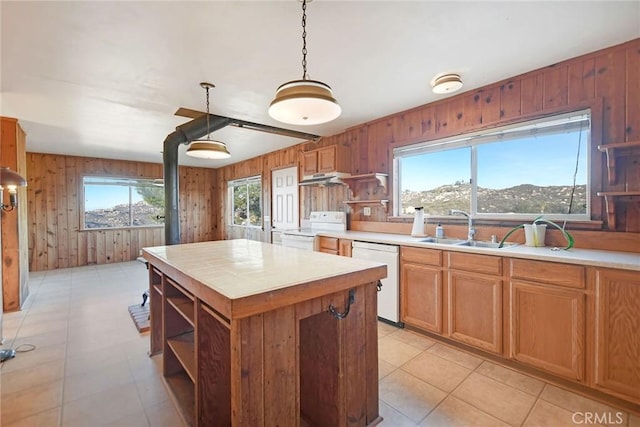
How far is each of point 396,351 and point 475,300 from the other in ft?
2.62

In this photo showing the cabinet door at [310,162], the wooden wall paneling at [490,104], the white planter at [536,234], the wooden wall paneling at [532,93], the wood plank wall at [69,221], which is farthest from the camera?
the wood plank wall at [69,221]

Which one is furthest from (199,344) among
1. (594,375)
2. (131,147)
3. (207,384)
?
(131,147)

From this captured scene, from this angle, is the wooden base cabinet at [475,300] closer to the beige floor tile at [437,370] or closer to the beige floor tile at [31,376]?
the beige floor tile at [437,370]

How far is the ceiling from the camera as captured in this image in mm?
1707

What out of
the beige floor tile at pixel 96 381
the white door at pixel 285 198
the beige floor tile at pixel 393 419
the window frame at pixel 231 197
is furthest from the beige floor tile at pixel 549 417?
the window frame at pixel 231 197

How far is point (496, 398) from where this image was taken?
6.06 ft

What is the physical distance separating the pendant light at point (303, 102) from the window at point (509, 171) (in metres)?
2.04

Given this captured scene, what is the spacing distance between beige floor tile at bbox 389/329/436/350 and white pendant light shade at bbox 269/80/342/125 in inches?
85.4

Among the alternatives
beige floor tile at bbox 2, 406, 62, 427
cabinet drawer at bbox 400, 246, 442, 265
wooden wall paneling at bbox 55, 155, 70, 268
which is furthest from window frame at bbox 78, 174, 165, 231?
cabinet drawer at bbox 400, 246, 442, 265

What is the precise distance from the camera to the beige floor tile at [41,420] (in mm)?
1632

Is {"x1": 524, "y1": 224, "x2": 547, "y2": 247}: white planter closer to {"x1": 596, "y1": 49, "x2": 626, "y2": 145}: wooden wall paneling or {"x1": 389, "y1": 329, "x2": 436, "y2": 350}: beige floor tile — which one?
{"x1": 596, "y1": 49, "x2": 626, "y2": 145}: wooden wall paneling

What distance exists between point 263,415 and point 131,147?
574cm

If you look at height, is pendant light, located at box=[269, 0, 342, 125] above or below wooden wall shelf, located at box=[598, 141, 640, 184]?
above

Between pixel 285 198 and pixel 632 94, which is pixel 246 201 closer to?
pixel 285 198
